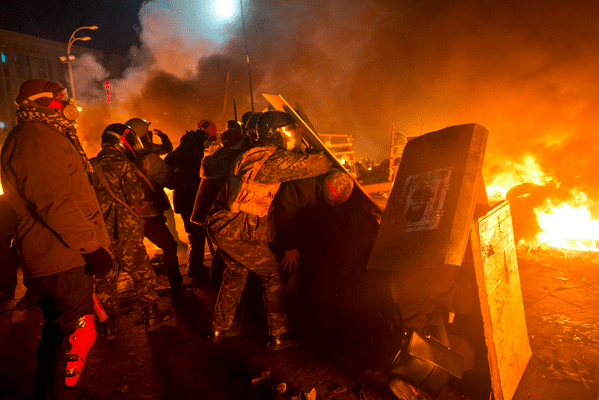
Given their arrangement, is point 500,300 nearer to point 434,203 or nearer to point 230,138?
point 434,203

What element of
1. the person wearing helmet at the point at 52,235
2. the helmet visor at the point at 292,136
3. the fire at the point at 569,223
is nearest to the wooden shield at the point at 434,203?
the helmet visor at the point at 292,136

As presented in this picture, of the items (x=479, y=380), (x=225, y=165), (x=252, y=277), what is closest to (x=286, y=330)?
(x=252, y=277)

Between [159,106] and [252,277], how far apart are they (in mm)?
20955

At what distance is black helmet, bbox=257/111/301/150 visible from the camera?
270cm

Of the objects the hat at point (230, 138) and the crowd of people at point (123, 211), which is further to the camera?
the hat at point (230, 138)

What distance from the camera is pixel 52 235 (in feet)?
6.03

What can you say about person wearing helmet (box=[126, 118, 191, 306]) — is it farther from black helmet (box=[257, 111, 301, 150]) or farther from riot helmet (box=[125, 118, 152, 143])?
black helmet (box=[257, 111, 301, 150])

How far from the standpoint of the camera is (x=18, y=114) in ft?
6.40

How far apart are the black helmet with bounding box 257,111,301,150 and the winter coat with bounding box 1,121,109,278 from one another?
1.39 m

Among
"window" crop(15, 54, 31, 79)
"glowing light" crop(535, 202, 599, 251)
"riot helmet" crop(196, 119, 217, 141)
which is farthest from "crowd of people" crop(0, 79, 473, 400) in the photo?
"window" crop(15, 54, 31, 79)

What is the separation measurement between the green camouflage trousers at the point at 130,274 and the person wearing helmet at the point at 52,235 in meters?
1.09

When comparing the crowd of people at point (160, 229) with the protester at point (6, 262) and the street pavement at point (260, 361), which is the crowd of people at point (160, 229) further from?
the street pavement at point (260, 361)

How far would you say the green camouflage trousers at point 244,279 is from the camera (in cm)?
270

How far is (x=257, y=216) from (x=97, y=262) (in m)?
1.16
